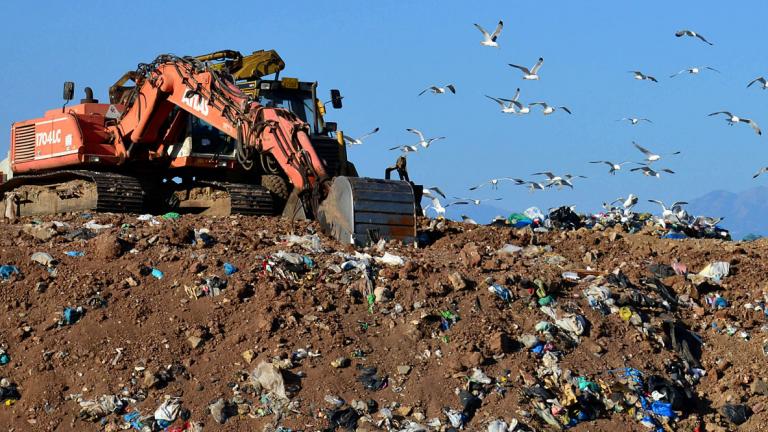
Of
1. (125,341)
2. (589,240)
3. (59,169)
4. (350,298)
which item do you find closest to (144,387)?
(125,341)

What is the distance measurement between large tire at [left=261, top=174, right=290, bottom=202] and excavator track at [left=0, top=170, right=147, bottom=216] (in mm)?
1433

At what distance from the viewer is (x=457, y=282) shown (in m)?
8.95

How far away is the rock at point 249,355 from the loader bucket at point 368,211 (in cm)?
301

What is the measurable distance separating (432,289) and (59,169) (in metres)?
7.47

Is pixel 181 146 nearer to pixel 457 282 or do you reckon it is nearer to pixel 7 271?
pixel 7 271

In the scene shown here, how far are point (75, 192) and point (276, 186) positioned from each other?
236cm

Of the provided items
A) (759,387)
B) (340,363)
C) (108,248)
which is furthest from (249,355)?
(759,387)

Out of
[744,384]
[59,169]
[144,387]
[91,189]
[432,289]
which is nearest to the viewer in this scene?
[144,387]

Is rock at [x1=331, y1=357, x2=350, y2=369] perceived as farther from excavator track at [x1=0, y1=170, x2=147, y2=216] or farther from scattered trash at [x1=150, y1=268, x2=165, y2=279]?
excavator track at [x1=0, y1=170, x2=147, y2=216]

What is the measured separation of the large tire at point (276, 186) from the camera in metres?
13.9

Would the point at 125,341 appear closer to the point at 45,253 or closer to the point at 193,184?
the point at 45,253

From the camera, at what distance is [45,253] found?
9367 millimetres

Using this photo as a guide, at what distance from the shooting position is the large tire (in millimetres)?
13859

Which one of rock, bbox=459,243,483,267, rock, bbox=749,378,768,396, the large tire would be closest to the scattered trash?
rock, bbox=459,243,483,267
